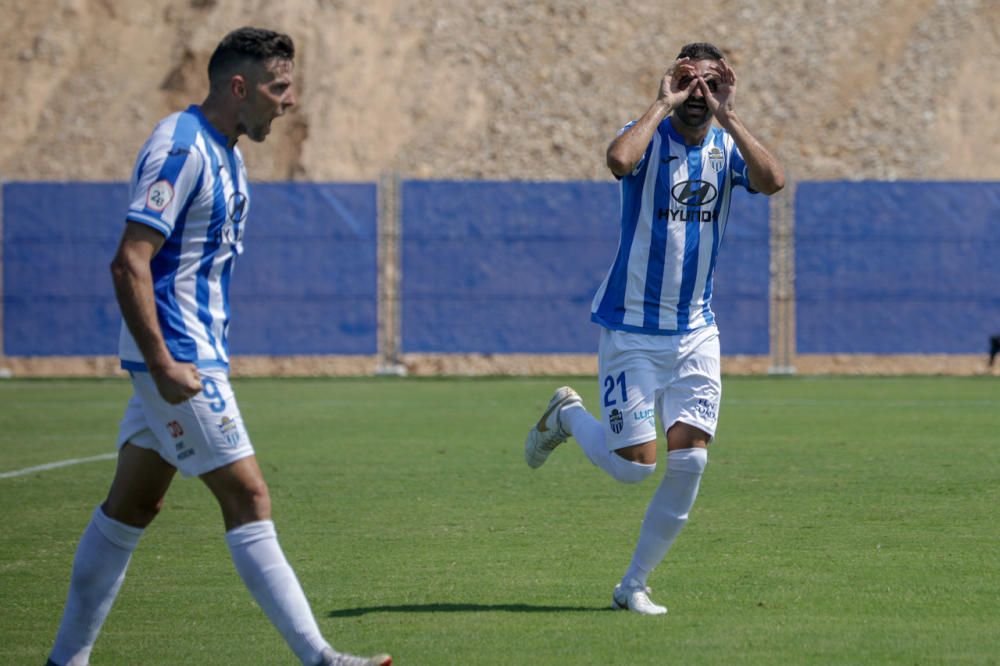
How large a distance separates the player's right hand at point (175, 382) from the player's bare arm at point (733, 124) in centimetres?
271

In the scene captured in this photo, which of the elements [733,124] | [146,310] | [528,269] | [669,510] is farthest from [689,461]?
[528,269]

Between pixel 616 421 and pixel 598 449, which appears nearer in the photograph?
pixel 616 421

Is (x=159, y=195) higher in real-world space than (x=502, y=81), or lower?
lower

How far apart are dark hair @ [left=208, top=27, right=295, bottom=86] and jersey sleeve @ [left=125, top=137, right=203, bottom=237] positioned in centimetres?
34

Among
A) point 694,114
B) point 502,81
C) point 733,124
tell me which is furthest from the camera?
point 502,81

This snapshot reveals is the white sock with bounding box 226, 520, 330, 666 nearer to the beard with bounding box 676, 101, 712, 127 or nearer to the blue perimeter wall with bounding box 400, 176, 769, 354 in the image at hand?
the beard with bounding box 676, 101, 712, 127

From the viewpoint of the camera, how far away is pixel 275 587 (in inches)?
195

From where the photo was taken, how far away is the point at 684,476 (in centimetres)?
641

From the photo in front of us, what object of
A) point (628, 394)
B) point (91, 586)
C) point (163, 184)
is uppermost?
point (163, 184)

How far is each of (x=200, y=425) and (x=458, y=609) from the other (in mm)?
1867

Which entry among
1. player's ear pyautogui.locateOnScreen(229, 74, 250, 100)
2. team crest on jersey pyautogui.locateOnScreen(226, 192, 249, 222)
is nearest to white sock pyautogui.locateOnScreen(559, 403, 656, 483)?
team crest on jersey pyautogui.locateOnScreen(226, 192, 249, 222)

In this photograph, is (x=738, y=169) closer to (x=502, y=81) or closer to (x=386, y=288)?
(x=386, y=288)

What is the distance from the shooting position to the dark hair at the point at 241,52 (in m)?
5.13

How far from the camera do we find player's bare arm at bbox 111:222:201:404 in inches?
189
